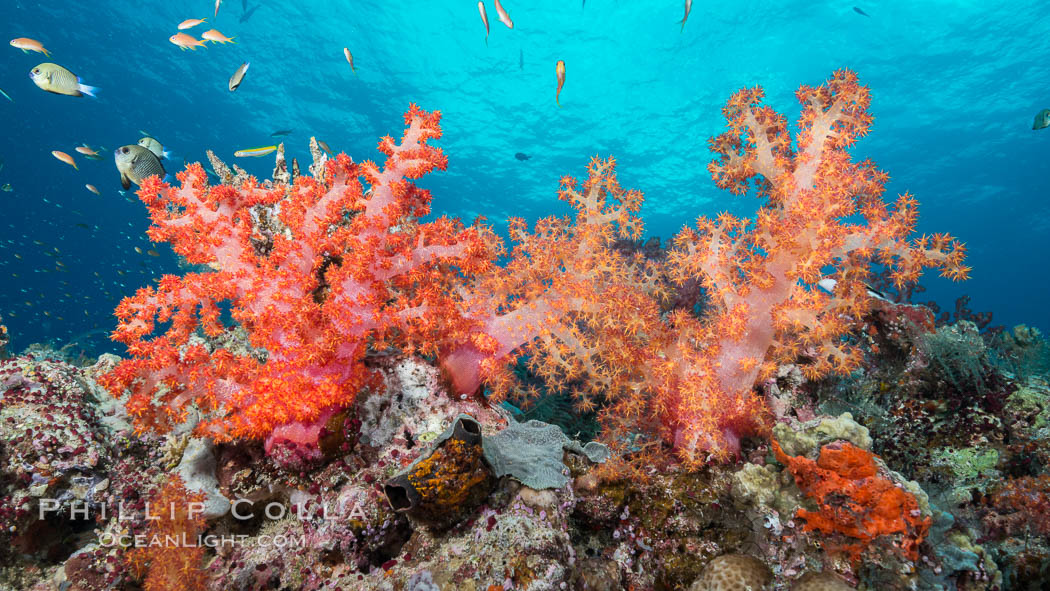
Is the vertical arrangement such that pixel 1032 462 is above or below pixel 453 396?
above

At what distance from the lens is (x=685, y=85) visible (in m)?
30.3

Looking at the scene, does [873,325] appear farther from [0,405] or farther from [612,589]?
[0,405]

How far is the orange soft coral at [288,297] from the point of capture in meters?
2.96

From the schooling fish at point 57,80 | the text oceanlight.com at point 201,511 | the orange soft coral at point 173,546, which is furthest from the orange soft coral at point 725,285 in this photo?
the schooling fish at point 57,80

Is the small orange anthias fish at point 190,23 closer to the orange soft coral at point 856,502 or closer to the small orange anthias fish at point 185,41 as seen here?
the small orange anthias fish at point 185,41

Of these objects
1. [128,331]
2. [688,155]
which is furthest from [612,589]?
[688,155]

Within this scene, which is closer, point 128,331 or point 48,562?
point 48,562

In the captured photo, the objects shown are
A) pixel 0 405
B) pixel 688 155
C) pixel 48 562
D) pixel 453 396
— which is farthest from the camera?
pixel 688 155

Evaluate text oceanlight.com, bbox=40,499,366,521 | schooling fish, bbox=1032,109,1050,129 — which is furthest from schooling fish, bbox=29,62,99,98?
schooling fish, bbox=1032,109,1050,129

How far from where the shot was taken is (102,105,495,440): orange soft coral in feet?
9.72

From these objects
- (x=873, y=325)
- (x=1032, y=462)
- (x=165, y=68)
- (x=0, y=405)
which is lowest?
(x=165, y=68)

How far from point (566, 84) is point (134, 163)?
3326cm

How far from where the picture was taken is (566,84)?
33219 mm

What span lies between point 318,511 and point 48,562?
1639 mm
